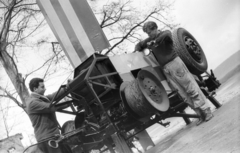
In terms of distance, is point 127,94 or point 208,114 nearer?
point 127,94

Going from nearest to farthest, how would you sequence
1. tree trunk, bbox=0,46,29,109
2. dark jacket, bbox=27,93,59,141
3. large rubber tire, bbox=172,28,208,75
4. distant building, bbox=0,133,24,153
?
dark jacket, bbox=27,93,59,141
large rubber tire, bbox=172,28,208,75
tree trunk, bbox=0,46,29,109
distant building, bbox=0,133,24,153

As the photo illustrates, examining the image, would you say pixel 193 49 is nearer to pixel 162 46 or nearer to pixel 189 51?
pixel 189 51

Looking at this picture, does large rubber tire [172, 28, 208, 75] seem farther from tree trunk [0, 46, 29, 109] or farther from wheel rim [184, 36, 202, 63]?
tree trunk [0, 46, 29, 109]

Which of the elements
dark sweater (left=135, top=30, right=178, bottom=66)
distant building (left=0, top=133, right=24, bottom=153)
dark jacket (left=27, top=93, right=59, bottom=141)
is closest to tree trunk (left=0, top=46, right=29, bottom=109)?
dark jacket (left=27, top=93, right=59, bottom=141)

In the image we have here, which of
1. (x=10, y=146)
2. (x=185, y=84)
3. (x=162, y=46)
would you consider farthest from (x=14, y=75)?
(x=10, y=146)

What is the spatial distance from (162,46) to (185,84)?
37.4 inches

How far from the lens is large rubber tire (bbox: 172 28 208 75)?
570 cm

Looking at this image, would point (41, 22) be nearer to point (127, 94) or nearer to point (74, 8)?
point (74, 8)

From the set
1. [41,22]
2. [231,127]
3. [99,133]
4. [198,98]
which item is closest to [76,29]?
[99,133]

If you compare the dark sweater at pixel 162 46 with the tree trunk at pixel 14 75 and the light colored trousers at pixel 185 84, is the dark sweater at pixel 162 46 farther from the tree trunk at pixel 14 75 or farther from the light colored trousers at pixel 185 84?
the tree trunk at pixel 14 75

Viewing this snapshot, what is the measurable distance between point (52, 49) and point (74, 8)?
30.6ft

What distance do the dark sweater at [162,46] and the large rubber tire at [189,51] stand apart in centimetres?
43

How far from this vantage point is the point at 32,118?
4.63 m

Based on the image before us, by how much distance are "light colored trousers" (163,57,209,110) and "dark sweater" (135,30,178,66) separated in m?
0.14
